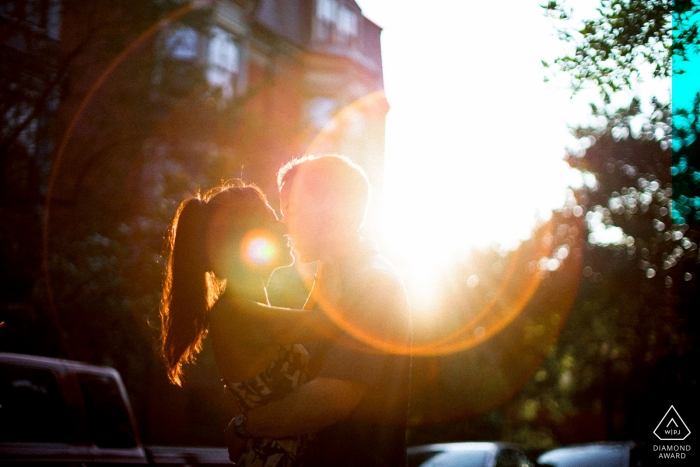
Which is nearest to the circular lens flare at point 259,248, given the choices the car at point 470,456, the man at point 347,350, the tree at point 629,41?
the man at point 347,350

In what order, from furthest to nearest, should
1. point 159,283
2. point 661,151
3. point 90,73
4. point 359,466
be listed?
point 90,73 < point 159,283 < point 661,151 < point 359,466

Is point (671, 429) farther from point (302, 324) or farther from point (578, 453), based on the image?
point (302, 324)

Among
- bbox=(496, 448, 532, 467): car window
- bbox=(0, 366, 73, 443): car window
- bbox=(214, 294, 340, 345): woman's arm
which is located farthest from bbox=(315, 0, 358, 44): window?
bbox=(214, 294, 340, 345): woman's arm

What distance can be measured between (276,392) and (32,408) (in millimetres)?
4068

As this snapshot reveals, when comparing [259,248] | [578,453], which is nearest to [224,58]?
[578,453]

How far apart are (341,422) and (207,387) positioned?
20.4m

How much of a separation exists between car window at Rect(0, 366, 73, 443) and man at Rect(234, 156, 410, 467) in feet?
12.1

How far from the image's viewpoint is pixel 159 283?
1420cm

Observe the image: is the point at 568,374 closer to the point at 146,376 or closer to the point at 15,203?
the point at 146,376

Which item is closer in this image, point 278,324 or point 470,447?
point 278,324

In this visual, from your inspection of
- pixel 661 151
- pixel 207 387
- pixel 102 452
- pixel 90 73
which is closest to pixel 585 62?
pixel 102 452

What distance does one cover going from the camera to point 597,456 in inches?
413

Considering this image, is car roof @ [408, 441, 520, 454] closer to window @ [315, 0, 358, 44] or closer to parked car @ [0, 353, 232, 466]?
parked car @ [0, 353, 232, 466]

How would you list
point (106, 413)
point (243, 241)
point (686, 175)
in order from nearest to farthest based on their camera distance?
point (243, 241), point (106, 413), point (686, 175)
